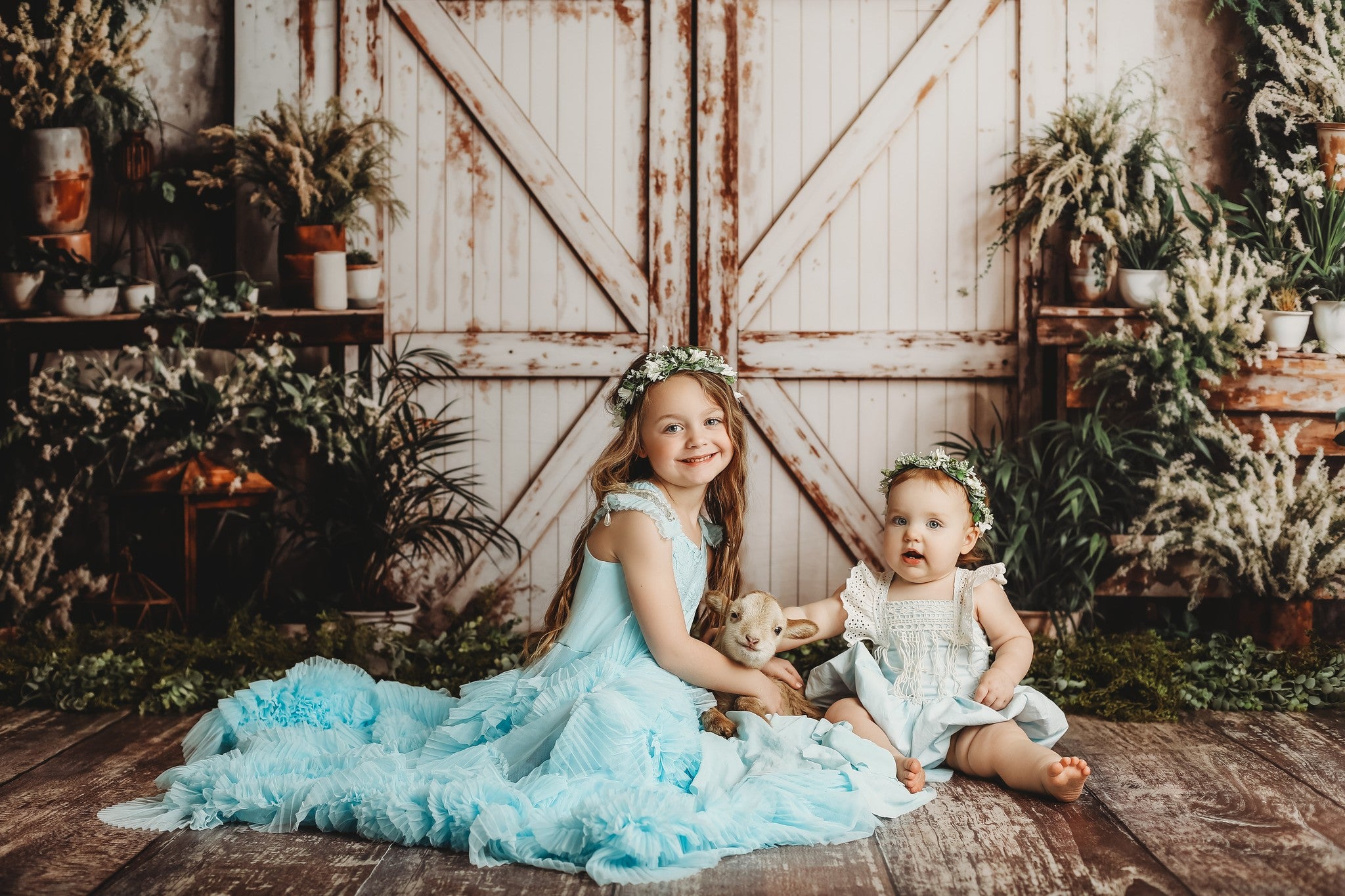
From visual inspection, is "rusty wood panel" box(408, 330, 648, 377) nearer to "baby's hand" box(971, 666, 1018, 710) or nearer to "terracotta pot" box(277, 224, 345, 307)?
"terracotta pot" box(277, 224, 345, 307)

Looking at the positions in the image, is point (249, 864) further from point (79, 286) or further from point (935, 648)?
point (79, 286)

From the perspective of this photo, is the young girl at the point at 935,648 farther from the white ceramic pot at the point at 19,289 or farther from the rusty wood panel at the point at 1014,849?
the white ceramic pot at the point at 19,289

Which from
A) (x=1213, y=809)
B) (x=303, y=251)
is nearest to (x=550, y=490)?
(x=303, y=251)

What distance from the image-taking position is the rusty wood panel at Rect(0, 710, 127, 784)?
106 inches

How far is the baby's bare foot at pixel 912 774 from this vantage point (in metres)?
2.40

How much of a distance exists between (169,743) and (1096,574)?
290 cm

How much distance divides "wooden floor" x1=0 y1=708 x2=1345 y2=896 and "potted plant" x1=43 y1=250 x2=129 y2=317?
72.2 inches

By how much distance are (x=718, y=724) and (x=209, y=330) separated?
8.15ft

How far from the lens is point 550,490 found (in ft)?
14.4

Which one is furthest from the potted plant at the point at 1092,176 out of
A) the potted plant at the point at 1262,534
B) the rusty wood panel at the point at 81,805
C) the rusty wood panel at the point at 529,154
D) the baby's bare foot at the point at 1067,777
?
the rusty wood panel at the point at 81,805

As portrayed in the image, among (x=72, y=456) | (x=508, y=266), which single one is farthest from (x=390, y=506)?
(x=72, y=456)

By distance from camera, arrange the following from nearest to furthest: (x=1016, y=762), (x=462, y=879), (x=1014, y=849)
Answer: (x=462, y=879) → (x=1014, y=849) → (x=1016, y=762)

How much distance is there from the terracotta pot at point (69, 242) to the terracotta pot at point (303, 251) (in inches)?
27.9

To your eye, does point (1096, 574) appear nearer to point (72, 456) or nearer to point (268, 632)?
point (268, 632)
